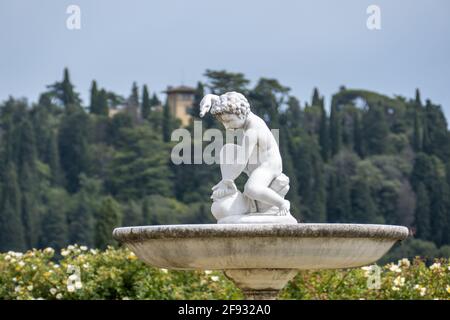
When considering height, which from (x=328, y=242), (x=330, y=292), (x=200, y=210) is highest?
(x=328, y=242)

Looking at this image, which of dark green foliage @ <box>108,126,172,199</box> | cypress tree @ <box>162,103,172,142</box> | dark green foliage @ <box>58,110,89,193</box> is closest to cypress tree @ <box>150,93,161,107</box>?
cypress tree @ <box>162,103,172,142</box>

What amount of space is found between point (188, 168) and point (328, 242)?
3560 inches

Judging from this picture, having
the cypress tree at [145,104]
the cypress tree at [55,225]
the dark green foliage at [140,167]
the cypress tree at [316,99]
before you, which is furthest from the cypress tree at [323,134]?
the cypress tree at [55,225]

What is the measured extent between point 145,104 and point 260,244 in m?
108

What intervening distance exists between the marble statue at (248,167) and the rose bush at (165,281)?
5570 mm

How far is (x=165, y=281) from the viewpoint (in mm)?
17391

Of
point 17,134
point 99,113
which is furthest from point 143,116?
point 17,134

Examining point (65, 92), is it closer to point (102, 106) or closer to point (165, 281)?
point (102, 106)

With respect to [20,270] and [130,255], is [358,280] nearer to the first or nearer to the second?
[130,255]

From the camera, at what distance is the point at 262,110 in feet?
330

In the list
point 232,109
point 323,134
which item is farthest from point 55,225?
point 232,109
